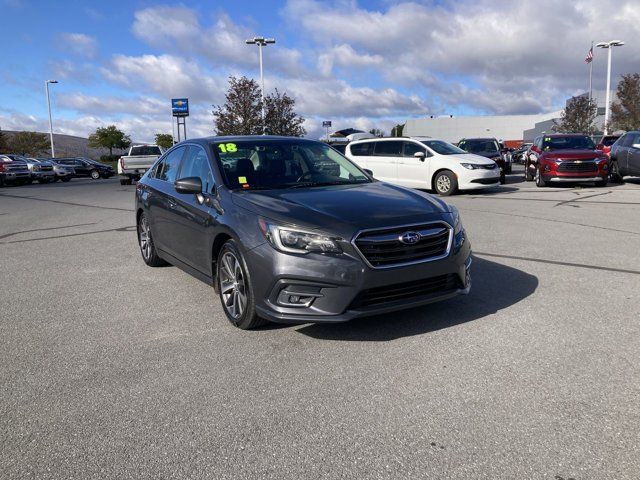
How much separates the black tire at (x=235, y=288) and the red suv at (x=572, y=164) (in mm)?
14458

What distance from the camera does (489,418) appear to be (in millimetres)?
3023

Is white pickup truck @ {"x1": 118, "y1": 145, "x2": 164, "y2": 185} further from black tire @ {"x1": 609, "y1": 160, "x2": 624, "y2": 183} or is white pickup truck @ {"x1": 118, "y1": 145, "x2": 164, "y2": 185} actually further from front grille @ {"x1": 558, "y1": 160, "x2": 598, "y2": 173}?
black tire @ {"x1": 609, "y1": 160, "x2": 624, "y2": 183}

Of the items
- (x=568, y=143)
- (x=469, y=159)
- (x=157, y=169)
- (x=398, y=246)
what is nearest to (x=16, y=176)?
(x=469, y=159)

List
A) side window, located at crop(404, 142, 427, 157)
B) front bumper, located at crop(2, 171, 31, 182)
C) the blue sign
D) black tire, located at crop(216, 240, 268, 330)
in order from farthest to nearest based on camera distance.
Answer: the blue sign
front bumper, located at crop(2, 171, 31, 182)
side window, located at crop(404, 142, 427, 157)
black tire, located at crop(216, 240, 268, 330)

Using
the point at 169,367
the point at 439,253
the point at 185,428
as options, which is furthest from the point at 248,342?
the point at 439,253

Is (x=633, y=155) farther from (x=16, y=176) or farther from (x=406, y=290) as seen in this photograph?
(x=16, y=176)

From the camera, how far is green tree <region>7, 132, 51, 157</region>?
8188 cm

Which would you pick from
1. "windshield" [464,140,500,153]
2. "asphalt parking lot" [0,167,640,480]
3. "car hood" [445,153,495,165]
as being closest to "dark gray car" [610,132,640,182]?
"windshield" [464,140,500,153]

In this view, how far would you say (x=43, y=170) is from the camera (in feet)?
119

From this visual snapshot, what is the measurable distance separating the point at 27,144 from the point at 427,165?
81.4 m

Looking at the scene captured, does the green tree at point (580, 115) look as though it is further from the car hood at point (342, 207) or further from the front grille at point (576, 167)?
the car hood at point (342, 207)

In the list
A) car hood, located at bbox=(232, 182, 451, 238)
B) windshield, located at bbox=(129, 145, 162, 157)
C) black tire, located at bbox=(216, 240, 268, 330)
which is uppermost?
windshield, located at bbox=(129, 145, 162, 157)

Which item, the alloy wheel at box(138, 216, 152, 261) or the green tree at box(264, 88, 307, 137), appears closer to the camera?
the alloy wheel at box(138, 216, 152, 261)

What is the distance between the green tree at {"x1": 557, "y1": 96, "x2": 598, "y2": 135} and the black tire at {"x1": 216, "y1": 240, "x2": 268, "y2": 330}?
5523 centimetres
